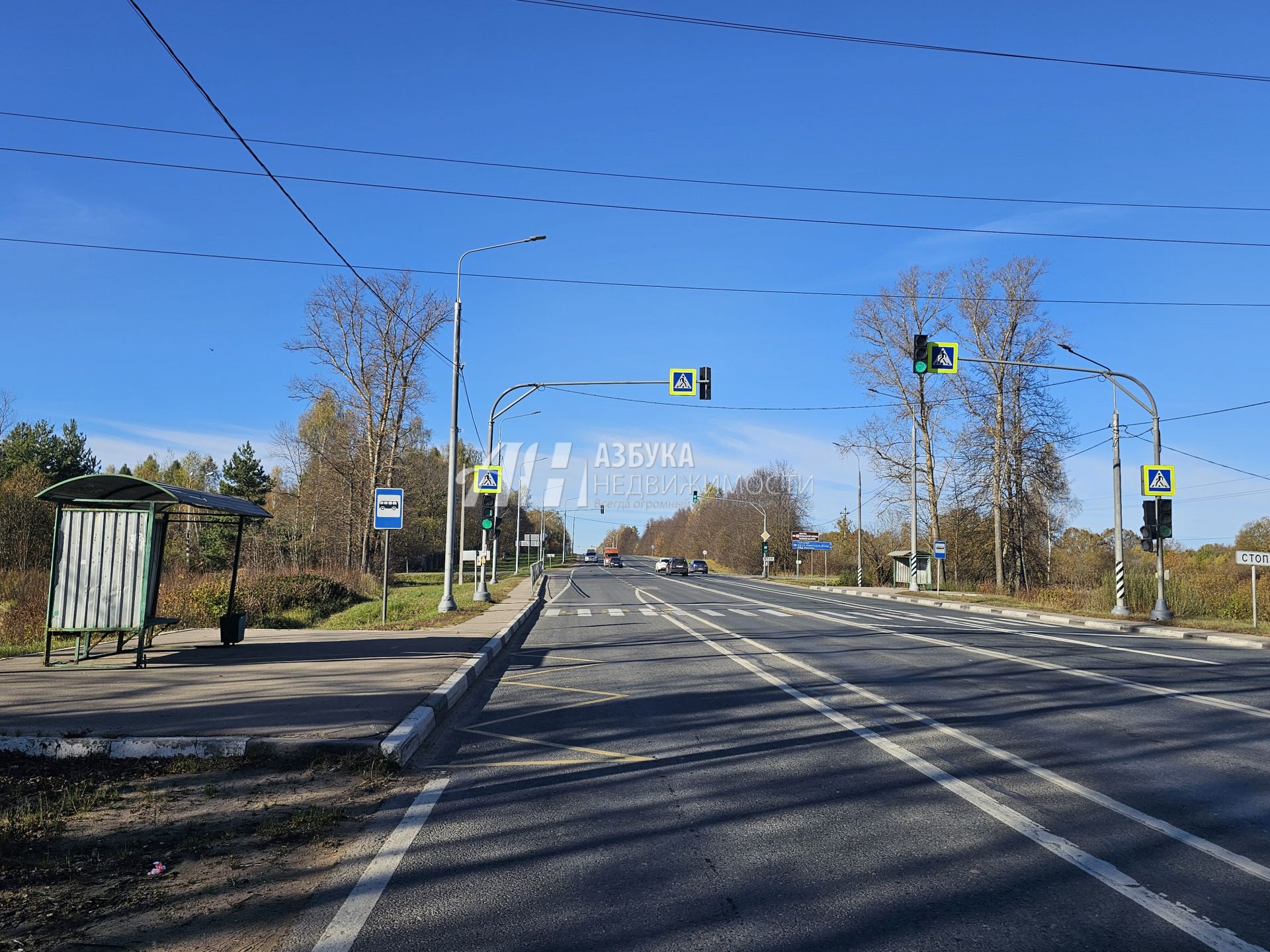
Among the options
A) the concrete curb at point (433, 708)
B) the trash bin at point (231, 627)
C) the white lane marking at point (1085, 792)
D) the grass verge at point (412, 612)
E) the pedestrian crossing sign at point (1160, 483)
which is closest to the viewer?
the white lane marking at point (1085, 792)

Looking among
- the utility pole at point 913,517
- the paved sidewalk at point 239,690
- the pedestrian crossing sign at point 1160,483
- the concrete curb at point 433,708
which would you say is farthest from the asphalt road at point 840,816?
the utility pole at point 913,517

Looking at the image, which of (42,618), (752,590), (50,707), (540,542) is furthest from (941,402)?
(50,707)

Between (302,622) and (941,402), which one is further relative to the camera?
(941,402)

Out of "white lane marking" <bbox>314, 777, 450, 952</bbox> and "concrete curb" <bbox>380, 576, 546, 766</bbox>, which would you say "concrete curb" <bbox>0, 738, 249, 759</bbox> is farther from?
"white lane marking" <bbox>314, 777, 450, 952</bbox>

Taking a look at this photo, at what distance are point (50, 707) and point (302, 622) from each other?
16.6 meters

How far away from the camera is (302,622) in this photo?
2525cm

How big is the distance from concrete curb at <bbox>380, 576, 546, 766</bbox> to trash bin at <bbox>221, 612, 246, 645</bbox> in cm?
416

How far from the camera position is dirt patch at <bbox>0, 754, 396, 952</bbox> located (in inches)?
168

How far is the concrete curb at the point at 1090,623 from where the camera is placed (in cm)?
2183

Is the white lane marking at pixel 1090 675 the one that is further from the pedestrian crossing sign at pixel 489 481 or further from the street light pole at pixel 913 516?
the street light pole at pixel 913 516

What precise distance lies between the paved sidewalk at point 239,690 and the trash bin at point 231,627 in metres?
0.21

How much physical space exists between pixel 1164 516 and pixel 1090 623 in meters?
3.77

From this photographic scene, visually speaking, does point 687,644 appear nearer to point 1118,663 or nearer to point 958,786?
point 1118,663

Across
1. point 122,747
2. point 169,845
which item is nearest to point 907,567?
point 122,747
